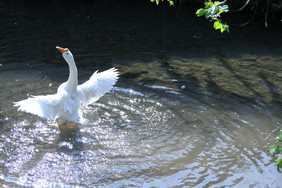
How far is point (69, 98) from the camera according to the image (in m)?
6.39

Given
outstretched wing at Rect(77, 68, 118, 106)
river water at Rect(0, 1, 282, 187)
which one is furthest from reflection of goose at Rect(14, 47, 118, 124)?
river water at Rect(0, 1, 282, 187)

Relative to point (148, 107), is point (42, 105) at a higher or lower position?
higher

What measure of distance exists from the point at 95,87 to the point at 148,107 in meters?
1.05

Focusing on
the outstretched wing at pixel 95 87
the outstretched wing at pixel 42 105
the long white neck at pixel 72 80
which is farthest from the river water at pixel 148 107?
the long white neck at pixel 72 80

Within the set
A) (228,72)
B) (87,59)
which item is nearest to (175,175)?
(228,72)

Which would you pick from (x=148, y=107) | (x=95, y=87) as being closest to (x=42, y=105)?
(x=95, y=87)

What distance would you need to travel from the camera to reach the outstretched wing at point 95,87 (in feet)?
22.5

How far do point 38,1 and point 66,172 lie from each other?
11982 millimetres

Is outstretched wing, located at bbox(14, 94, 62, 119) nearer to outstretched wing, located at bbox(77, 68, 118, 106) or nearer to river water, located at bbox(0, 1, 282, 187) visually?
river water, located at bbox(0, 1, 282, 187)

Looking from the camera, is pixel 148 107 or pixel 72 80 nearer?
pixel 72 80

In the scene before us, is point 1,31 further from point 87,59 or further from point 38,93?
point 38,93

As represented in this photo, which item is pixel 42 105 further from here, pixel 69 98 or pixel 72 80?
pixel 72 80

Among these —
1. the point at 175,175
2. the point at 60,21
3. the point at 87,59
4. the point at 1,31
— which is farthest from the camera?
the point at 60,21

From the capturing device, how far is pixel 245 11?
14211 mm
